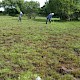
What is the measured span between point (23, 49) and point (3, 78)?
4595 millimetres

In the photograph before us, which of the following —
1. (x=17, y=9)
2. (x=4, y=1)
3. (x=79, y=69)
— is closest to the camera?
(x=79, y=69)

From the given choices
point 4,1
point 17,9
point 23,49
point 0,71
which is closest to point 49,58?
point 23,49

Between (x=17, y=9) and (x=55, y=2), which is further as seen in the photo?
(x=17, y=9)

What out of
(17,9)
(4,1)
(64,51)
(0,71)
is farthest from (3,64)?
(4,1)

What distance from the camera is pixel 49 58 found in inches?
414

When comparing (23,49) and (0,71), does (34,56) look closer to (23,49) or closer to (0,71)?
(23,49)

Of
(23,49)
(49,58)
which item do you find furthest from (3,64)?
(23,49)

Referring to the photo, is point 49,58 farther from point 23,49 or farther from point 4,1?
point 4,1

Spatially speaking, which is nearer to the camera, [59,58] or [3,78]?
[3,78]

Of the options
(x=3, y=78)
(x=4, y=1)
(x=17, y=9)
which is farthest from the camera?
(x=4, y=1)

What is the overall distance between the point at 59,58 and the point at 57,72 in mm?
2050

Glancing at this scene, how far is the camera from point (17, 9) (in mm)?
82812

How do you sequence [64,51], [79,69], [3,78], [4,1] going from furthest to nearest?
1. [4,1]
2. [64,51]
3. [79,69]
4. [3,78]

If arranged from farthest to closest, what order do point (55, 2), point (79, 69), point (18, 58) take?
point (55, 2)
point (18, 58)
point (79, 69)
